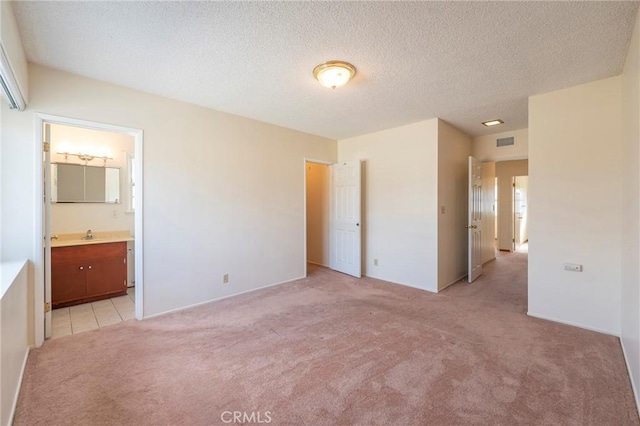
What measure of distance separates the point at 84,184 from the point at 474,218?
230 inches

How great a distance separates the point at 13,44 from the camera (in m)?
1.81

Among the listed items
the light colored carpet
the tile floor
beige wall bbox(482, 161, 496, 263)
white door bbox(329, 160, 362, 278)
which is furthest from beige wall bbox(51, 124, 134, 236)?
beige wall bbox(482, 161, 496, 263)

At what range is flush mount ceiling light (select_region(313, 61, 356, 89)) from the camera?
7.81 ft

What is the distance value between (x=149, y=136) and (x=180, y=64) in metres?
1.01

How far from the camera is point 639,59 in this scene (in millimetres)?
1805

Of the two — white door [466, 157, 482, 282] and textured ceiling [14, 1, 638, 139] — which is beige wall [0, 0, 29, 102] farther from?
white door [466, 157, 482, 282]

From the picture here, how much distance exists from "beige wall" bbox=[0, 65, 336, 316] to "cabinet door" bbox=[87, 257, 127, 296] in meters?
1.14

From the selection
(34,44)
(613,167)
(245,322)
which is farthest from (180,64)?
(613,167)

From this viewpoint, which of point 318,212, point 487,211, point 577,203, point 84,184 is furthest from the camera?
point 318,212

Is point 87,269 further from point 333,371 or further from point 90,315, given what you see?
point 333,371

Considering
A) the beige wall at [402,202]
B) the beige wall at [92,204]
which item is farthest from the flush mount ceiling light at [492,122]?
the beige wall at [92,204]

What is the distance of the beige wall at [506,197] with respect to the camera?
7309 mm

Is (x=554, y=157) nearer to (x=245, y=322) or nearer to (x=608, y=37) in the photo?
(x=608, y=37)

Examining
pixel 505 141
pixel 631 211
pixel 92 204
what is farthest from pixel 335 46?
pixel 92 204
